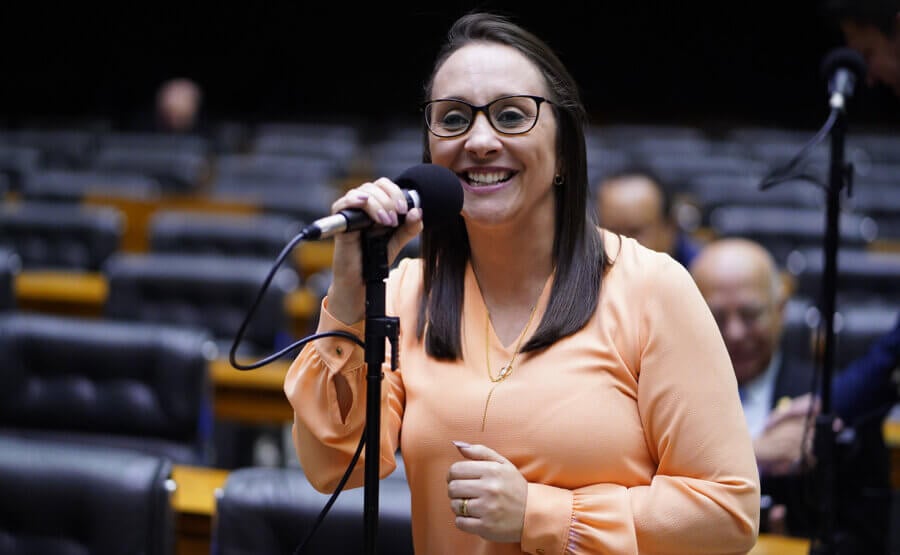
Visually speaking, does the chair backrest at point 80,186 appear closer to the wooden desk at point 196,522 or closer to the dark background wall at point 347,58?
the wooden desk at point 196,522

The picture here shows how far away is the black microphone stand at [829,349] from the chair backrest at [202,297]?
1970mm

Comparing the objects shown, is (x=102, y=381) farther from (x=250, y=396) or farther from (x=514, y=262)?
(x=514, y=262)

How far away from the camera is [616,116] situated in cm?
1103

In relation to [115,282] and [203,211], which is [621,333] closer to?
[115,282]

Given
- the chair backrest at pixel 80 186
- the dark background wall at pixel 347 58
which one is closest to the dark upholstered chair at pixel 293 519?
the chair backrest at pixel 80 186

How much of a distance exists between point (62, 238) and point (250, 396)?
190 cm

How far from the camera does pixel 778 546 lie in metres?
1.88

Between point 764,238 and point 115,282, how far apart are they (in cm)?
260

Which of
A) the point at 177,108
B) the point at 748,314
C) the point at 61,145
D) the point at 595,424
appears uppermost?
the point at 177,108

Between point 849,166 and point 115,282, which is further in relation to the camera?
point 115,282

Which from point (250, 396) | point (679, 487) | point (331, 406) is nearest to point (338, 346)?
point (331, 406)

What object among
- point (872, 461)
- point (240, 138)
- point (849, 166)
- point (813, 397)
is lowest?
point (872, 461)

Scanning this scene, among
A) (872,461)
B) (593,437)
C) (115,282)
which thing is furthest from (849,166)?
(115,282)

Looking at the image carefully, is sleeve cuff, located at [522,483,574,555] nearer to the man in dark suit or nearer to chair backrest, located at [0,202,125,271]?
the man in dark suit
